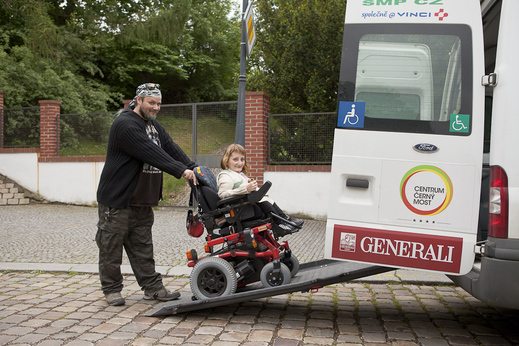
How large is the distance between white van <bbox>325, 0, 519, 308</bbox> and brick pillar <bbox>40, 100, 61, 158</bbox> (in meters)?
12.1

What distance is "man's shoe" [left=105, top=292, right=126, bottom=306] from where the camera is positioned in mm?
4566

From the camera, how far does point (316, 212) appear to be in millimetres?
11094

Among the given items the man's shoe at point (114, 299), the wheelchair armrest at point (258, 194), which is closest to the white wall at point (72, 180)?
the man's shoe at point (114, 299)

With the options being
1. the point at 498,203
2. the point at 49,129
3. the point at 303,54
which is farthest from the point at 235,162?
the point at 303,54

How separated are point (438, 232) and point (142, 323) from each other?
2401mm

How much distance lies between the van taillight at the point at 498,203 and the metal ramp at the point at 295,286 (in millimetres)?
864

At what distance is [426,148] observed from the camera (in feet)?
11.6

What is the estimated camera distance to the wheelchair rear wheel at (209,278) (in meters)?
4.23

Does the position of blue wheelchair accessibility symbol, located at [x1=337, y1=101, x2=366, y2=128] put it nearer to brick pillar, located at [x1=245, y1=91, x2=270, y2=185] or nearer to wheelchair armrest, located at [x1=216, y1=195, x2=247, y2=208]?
wheelchair armrest, located at [x1=216, y1=195, x2=247, y2=208]

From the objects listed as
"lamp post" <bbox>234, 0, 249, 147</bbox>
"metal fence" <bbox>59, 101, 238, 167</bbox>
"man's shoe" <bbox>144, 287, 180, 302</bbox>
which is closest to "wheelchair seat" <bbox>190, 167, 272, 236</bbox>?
"man's shoe" <bbox>144, 287, 180, 302</bbox>

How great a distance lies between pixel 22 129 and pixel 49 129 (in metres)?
0.97

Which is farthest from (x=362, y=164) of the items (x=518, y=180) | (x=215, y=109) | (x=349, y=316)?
(x=215, y=109)

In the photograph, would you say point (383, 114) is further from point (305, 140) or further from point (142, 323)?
point (305, 140)

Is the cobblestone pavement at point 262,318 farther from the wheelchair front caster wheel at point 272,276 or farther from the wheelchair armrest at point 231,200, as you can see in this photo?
the wheelchair armrest at point 231,200
